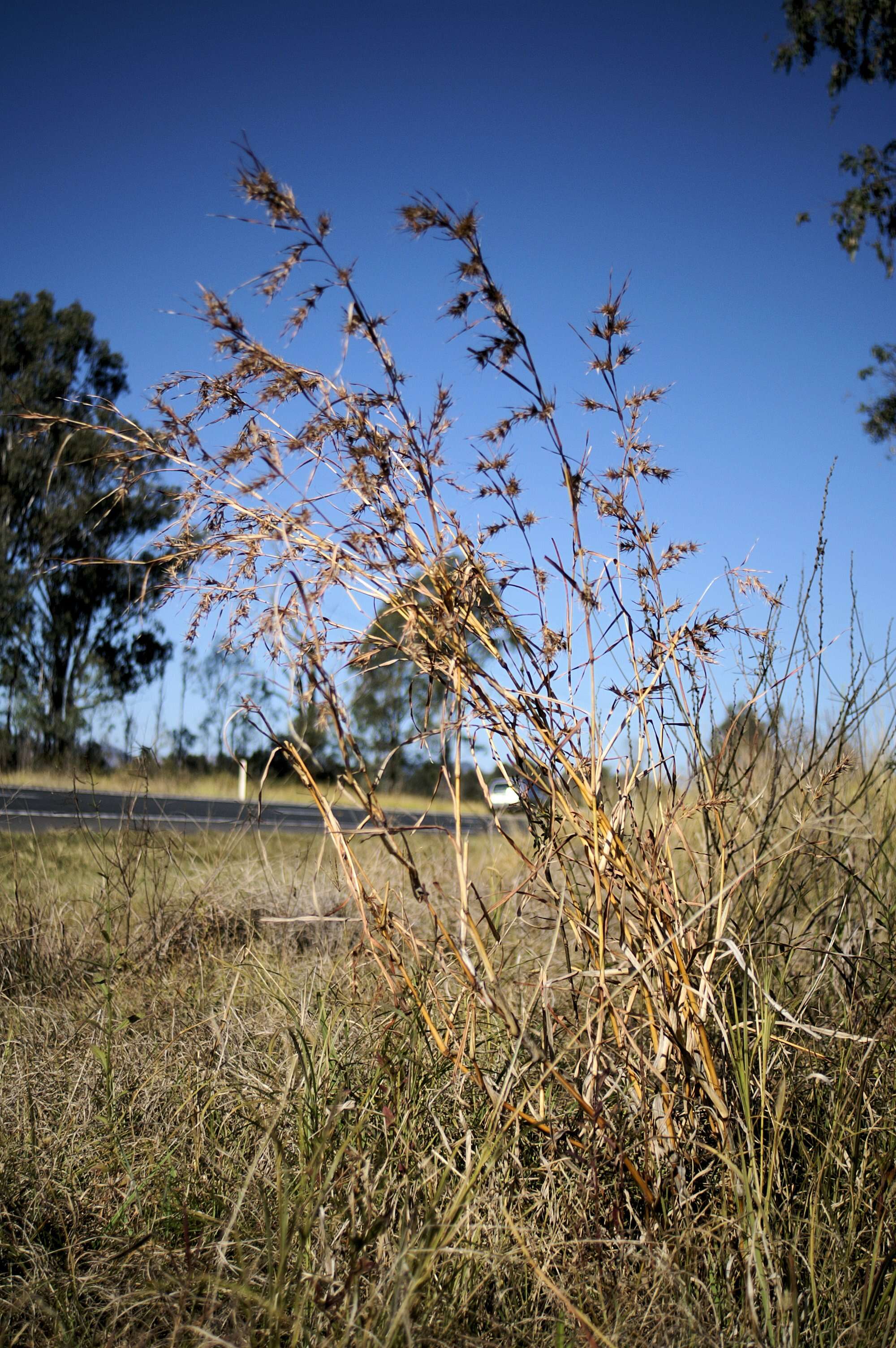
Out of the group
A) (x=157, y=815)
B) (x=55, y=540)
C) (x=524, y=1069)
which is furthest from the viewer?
(x=55, y=540)

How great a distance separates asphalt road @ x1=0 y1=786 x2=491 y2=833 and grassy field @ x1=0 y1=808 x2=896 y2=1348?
0.59 m

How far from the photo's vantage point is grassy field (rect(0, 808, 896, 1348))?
4.20ft

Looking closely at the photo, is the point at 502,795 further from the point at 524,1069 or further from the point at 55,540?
the point at 55,540

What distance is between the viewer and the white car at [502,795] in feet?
5.34

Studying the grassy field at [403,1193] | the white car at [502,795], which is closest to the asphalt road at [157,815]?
the white car at [502,795]

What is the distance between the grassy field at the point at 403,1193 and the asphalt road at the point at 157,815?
0.59m

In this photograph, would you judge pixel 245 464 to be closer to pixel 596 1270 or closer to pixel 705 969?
pixel 705 969

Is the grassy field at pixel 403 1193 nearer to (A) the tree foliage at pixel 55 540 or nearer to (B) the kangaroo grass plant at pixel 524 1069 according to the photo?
(B) the kangaroo grass plant at pixel 524 1069

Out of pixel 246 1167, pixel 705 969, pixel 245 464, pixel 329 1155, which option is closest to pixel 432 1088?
pixel 329 1155

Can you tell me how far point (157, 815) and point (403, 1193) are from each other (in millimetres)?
7701

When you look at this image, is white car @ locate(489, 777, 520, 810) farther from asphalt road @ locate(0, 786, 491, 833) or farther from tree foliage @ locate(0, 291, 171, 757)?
tree foliage @ locate(0, 291, 171, 757)

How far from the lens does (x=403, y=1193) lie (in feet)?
5.04

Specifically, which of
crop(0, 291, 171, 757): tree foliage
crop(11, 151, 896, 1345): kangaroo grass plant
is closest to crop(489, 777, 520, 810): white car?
crop(11, 151, 896, 1345): kangaroo grass plant

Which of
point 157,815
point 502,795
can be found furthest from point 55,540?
point 502,795
